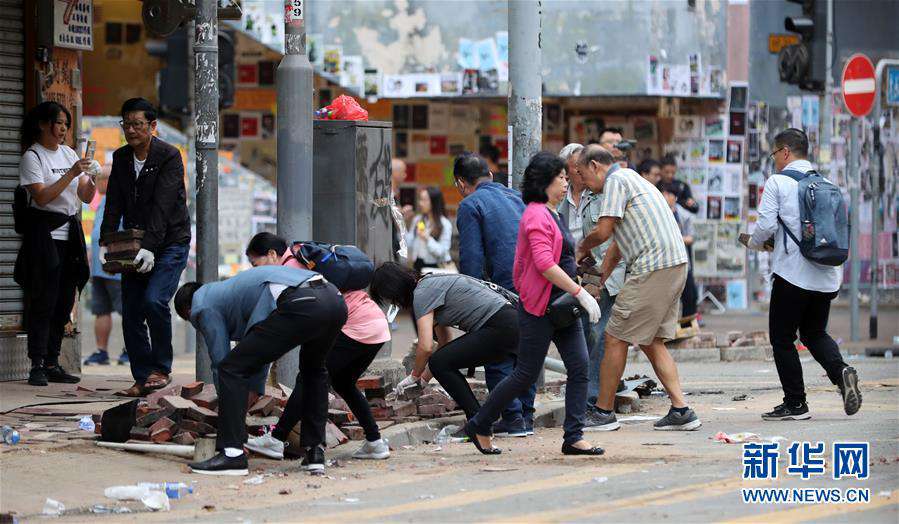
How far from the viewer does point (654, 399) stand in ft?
40.1

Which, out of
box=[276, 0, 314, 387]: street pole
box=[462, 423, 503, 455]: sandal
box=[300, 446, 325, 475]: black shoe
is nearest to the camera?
box=[300, 446, 325, 475]: black shoe

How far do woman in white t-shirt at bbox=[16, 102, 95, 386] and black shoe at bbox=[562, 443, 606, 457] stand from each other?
3970 millimetres

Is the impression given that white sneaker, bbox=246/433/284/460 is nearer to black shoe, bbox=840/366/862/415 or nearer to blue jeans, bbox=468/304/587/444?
blue jeans, bbox=468/304/587/444

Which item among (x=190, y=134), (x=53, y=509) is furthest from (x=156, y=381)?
(x=190, y=134)

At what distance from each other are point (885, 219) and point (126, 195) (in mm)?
14409

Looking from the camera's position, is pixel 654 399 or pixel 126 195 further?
pixel 654 399

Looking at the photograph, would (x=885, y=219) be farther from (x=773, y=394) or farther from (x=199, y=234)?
(x=199, y=234)

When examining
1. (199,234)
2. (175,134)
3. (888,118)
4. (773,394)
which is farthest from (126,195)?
(888,118)

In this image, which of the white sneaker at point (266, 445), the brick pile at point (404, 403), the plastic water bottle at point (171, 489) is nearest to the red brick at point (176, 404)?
the white sneaker at point (266, 445)

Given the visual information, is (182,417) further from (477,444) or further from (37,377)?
(37,377)

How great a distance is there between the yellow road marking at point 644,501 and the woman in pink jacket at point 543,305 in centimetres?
125

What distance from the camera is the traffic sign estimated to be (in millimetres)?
17141

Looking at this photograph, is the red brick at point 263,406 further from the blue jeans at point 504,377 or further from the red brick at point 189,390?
the blue jeans at point 504,377

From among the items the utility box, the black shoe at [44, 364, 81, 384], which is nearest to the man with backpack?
the utility box
